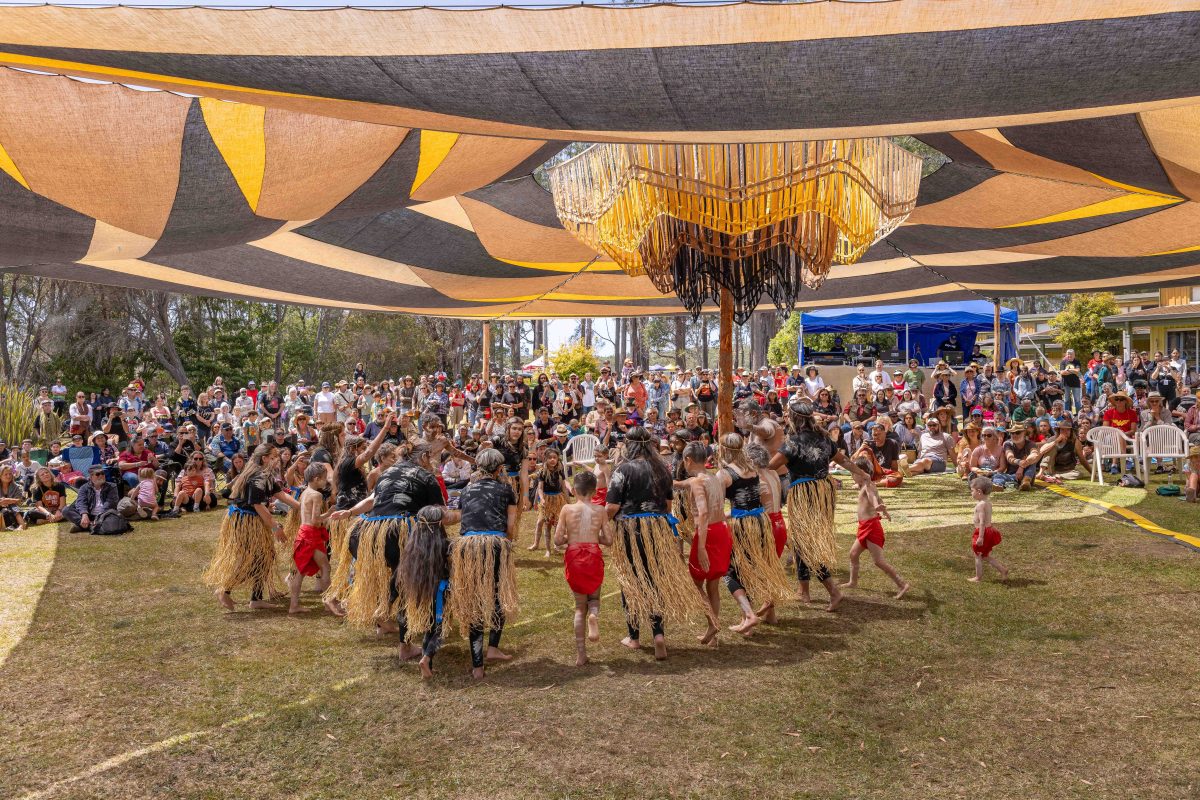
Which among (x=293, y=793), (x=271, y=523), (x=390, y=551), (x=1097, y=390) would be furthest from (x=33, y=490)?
(x=1097, y=390)

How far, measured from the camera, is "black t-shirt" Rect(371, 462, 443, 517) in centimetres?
486

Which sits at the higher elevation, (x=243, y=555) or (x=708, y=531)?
(x=708, y=531)

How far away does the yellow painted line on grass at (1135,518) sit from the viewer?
6.83m

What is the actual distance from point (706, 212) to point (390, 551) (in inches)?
132

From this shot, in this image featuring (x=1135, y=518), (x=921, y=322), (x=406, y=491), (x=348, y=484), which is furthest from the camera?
(x=921, y=322)

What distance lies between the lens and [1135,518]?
7738 millimetres

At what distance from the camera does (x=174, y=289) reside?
30.1 feet

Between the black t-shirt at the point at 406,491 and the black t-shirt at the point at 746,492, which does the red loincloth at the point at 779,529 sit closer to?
the black t-shirt at the point at 746,492

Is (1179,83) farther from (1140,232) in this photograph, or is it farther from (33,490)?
(33,490)

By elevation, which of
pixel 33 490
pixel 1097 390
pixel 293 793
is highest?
pixel 1097 390

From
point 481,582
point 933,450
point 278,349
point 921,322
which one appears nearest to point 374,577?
point 481,582

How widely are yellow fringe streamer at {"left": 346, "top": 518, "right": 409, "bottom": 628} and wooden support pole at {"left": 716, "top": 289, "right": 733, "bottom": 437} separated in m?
3.21

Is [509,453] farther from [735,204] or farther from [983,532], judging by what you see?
[983,532]

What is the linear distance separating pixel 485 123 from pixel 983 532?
14.8ft
